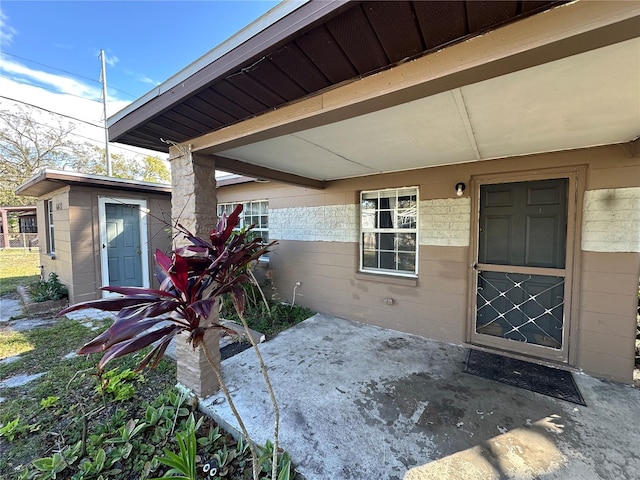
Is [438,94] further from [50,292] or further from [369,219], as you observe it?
[50,292]

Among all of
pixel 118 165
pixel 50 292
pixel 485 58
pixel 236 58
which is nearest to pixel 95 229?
pixel 50 292

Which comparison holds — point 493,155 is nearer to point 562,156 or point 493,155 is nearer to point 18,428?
point 562,156

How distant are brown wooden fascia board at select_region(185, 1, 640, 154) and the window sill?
2.79 metres

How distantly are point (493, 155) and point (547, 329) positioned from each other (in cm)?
213

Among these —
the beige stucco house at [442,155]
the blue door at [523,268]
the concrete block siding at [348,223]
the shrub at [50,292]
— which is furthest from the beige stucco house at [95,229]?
the blue door at [523,268]

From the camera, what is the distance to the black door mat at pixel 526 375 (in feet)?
7.99

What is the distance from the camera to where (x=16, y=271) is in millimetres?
8695

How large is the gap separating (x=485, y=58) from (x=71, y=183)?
6.62 meters

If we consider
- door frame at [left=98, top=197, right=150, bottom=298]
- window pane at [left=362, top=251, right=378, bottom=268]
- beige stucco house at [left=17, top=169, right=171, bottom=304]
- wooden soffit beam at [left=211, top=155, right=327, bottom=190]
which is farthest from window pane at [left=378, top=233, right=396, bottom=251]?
door frame at [left=98, top=197, right=150, bottom=298]

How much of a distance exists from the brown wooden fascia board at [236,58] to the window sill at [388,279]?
3.32m

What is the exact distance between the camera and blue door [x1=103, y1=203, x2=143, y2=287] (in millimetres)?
5590

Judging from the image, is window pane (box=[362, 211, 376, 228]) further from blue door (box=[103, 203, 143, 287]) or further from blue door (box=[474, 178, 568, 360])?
blue door (box=[103, 203, 143, 287])

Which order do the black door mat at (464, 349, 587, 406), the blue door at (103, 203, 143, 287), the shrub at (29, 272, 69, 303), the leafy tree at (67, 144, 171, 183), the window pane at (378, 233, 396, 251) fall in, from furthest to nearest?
1. the leafy tree at (67, 144, 171, 183)
2. the blue door at (103, 203, 143, 287)
3. the shrub at (29, 272, 69, 303)
4. the window pane at (378, 233, 396, 251)
5. the black door mat at (464, 349, 587, 406)

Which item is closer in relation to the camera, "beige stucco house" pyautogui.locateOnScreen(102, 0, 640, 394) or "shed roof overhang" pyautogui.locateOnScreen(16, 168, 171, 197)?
"beige stucco house" pyautogui.locateOnScreen(102, 0, 640, 394)
